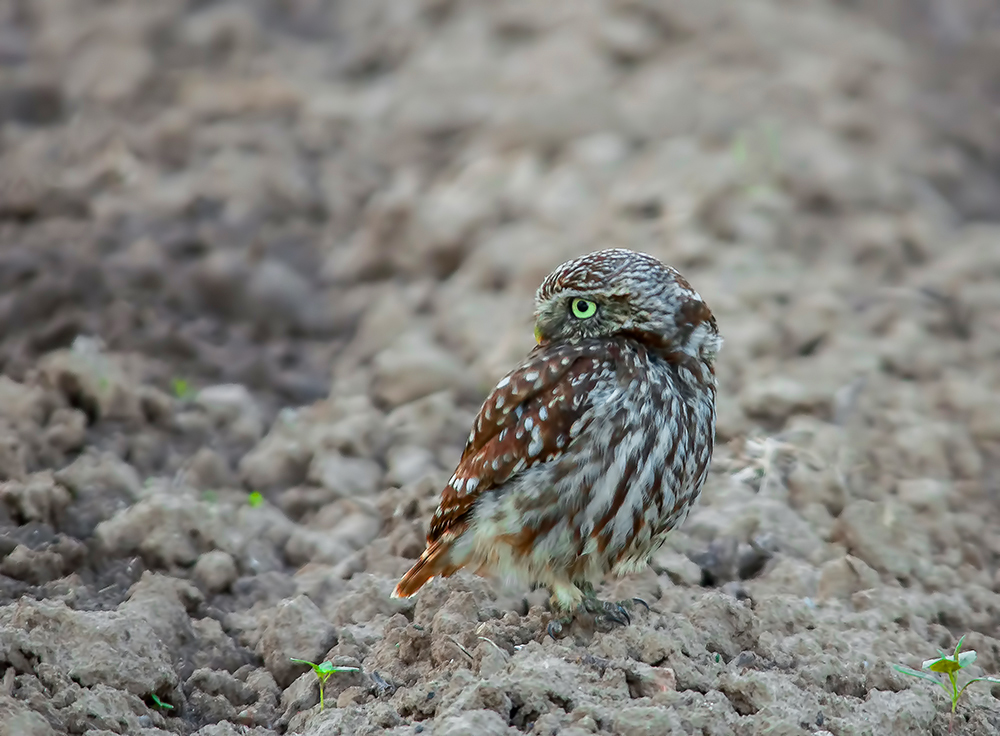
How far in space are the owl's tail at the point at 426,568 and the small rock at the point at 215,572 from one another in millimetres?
719

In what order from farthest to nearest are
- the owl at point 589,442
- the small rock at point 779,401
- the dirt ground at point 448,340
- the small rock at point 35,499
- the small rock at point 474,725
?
the small rock at point 779,401
the small rock at point 35,499
the owl at point 589,442
the dirt ground at point 448,340
the small rock at point 474,725

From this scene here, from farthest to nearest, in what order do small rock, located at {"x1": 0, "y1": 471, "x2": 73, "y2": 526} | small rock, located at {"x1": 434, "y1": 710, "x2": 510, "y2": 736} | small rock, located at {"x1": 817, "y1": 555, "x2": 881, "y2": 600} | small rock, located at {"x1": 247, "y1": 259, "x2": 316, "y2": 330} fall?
small rock, located at {"x1": 247, "y1": 259, "x2": 316, "y2": 330} < small rock, located at {"x1": 0, "y1": 471, "x2": 73, "y2": 526} < small rock, located at {"x1": 817, "y1": 555, "x2": 881, "y2": 600} < small rock, located at {"x1": 434, "y1": 710, "x2": 510, "y2": 736}

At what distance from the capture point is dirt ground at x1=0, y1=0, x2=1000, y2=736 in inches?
138

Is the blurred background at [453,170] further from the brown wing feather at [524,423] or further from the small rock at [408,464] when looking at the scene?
the brown wing feather at [524,423]

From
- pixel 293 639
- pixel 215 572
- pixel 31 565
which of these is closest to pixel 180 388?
pixel 215 572

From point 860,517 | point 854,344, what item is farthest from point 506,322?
point 860,517

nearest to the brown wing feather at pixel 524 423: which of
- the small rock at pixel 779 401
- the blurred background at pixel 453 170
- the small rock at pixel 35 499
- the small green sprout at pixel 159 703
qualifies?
the small green sprout at pixel 159 703

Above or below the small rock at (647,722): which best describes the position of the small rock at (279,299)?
below

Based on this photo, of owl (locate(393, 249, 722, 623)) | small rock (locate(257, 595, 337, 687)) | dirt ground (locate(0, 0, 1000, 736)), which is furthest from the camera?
small rock (locate(257, 595, 337, 687))

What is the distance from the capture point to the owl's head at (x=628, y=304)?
3.79 m

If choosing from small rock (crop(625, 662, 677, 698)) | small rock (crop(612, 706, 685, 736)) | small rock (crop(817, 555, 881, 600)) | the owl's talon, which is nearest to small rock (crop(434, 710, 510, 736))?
small rock (crop(612, 706, 685, 736))

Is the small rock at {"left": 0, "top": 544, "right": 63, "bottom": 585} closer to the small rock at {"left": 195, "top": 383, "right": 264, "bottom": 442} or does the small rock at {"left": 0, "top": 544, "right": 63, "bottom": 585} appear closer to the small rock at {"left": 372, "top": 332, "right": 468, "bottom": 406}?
the small rock at {"left": 195, "top": 383, "right": 264, "bottom": 442}

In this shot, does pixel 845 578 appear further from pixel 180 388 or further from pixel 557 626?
pixel 180 388

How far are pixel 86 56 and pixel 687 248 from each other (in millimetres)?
4423
